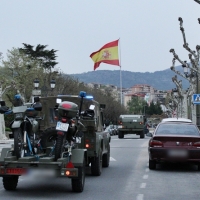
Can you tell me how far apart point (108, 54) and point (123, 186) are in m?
30.5

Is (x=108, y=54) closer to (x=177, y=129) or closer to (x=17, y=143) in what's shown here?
(x=177, y=129)

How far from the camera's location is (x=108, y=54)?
43.2 metres

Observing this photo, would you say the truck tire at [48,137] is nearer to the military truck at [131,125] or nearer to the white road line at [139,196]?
the white road line at [139,196]

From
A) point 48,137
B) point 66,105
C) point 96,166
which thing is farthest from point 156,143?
point 66,105

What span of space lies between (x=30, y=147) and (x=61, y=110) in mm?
1117

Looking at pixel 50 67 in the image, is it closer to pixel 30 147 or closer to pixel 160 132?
pixel 160 132

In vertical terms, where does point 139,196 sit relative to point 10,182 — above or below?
below

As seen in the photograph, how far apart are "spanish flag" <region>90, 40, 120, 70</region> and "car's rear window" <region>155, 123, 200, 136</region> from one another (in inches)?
965

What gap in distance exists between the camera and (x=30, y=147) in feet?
39.0

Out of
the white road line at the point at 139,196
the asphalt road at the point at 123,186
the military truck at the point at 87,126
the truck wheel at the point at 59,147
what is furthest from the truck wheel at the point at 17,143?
the white road line at the point at 139,196

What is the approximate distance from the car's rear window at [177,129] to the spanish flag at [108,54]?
24.5 m

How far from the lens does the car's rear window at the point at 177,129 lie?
17.0 metres

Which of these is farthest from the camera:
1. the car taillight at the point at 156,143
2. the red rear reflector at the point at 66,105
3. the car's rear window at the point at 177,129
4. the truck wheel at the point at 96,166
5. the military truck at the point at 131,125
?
the military truck at the point at 131,125

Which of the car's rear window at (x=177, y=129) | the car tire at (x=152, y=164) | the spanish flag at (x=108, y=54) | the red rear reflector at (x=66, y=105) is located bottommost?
the car tire at (x=152, y=164)
